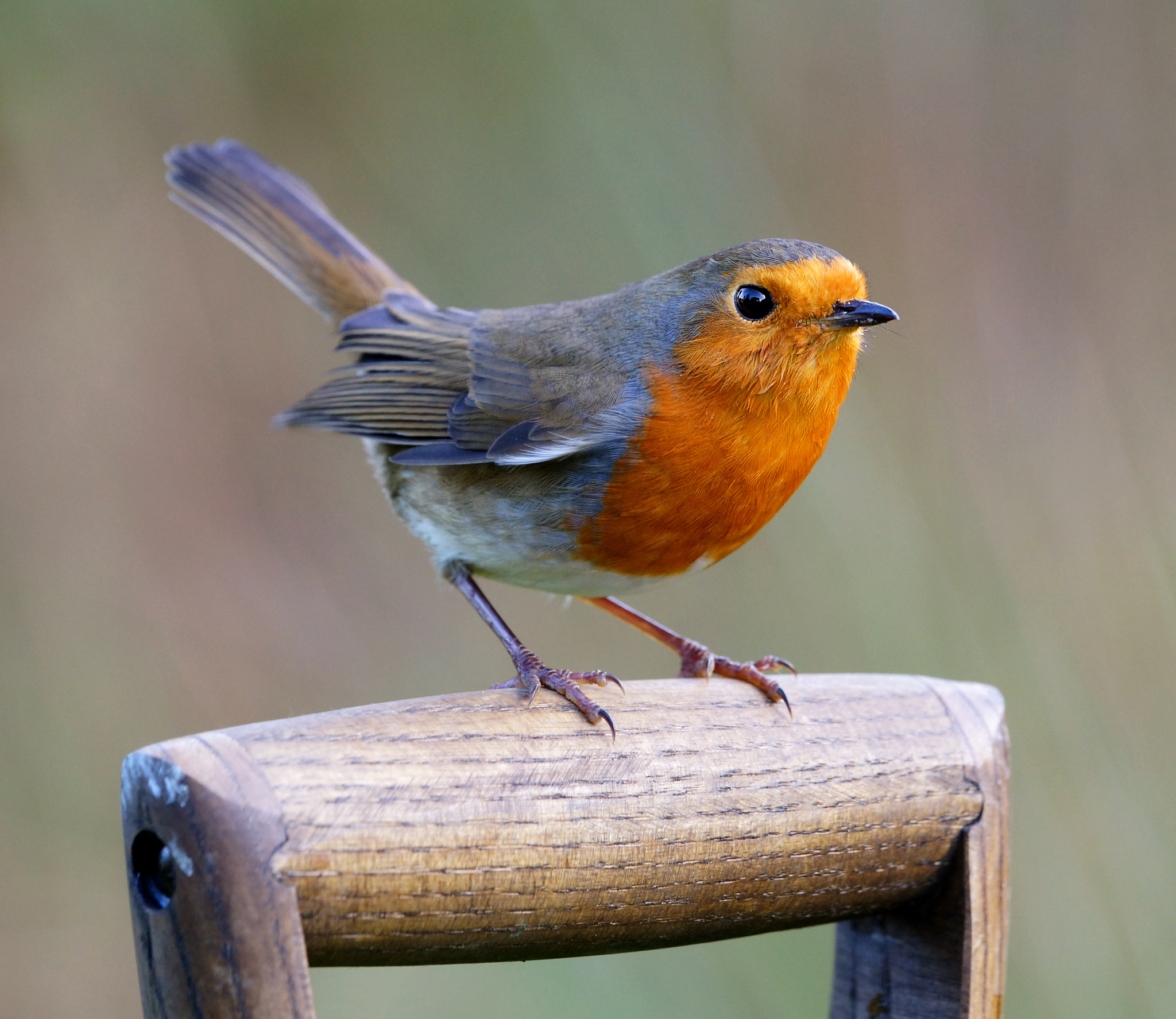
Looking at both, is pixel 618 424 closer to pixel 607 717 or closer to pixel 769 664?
pixel 769 664

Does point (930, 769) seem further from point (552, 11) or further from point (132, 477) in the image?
point (132, 477)

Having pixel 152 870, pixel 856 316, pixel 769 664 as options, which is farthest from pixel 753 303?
pixel 152 870

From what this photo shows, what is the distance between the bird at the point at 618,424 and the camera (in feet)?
8.16

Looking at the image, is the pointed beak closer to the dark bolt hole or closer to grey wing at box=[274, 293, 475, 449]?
grey wing at box=[274, 293, 475, 449]

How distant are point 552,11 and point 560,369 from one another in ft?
5.91

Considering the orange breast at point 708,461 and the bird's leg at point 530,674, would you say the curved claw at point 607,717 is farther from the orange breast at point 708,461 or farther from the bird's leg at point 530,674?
the orange breast at point 708,461

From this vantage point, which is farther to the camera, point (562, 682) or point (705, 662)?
point (705, 662)

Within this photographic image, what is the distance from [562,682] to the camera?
7.37ft

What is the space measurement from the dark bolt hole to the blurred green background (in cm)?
233

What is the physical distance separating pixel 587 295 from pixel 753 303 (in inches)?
84.3

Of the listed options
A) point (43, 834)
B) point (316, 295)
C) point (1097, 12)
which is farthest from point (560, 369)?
point (1097, 12)

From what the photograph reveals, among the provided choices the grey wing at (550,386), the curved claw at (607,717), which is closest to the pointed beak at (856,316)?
the grey wing at (550,386)

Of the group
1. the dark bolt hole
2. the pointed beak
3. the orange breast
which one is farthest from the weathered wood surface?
the dark bolt hole

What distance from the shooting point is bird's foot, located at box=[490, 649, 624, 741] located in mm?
2002
